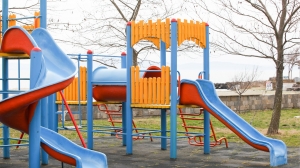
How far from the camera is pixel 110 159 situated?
30.8ft

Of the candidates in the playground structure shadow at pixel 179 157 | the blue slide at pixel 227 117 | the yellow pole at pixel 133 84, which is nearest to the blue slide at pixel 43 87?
the playground structure shadow at pixel 179 157

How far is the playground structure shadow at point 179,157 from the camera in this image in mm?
8688

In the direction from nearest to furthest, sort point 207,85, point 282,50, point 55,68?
point 55,68 < point 207,85 < point 282,50

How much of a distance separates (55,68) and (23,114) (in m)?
0.90

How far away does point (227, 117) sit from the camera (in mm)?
9219

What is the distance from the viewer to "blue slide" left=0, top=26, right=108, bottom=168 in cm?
651

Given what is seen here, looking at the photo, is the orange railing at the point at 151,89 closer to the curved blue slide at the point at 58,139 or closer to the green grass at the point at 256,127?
the curved blue slide at the point at 58,139

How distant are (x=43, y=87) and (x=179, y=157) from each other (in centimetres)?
387

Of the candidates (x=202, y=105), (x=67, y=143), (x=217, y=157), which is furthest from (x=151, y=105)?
(x=67, y=143)

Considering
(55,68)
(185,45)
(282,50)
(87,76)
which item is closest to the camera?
(55,68)

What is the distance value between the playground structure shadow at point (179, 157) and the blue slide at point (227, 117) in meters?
0.25

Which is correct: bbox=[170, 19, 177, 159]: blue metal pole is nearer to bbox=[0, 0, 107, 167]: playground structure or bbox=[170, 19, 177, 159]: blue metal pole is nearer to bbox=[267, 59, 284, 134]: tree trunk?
bbox=[0, 0, 107, 167]: playground structure

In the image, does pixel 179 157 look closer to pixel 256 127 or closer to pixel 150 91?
pixel 150 91

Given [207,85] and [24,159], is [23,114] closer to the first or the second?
[24,159]
